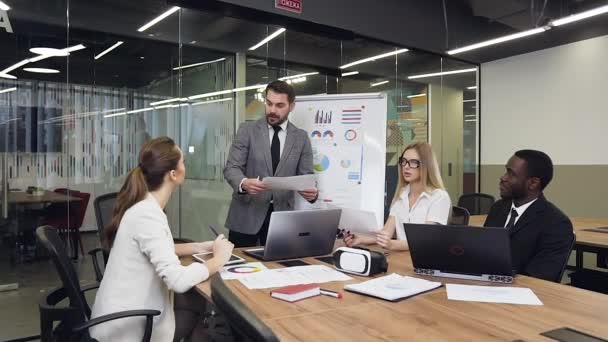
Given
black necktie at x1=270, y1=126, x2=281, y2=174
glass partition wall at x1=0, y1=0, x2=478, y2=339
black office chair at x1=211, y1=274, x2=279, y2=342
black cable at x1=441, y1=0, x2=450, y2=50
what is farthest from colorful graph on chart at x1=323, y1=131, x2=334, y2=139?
black cable at x1=441, y1=0, x2=450, y2=50

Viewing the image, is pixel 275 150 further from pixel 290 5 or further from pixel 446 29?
pixel 446 29

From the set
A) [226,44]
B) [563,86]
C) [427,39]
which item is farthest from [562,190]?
→ [226,44]

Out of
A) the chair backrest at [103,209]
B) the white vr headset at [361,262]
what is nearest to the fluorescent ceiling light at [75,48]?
the chair backrest at [103,209]

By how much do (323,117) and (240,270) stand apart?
184 centimetres

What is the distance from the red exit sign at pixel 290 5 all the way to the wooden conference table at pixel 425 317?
356 centimetres

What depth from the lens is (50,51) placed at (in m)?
3.54

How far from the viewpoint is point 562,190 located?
239 inches

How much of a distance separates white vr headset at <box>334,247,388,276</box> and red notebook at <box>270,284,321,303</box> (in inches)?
12.3

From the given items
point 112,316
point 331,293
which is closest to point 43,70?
point 112,316

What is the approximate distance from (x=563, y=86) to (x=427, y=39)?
192 cm

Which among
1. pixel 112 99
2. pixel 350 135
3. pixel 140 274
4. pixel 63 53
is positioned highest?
pixel 63 53

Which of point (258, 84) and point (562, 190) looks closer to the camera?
point (258, 84)

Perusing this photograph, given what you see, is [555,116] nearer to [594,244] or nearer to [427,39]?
[427,39]

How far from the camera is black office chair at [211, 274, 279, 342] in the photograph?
734mm
